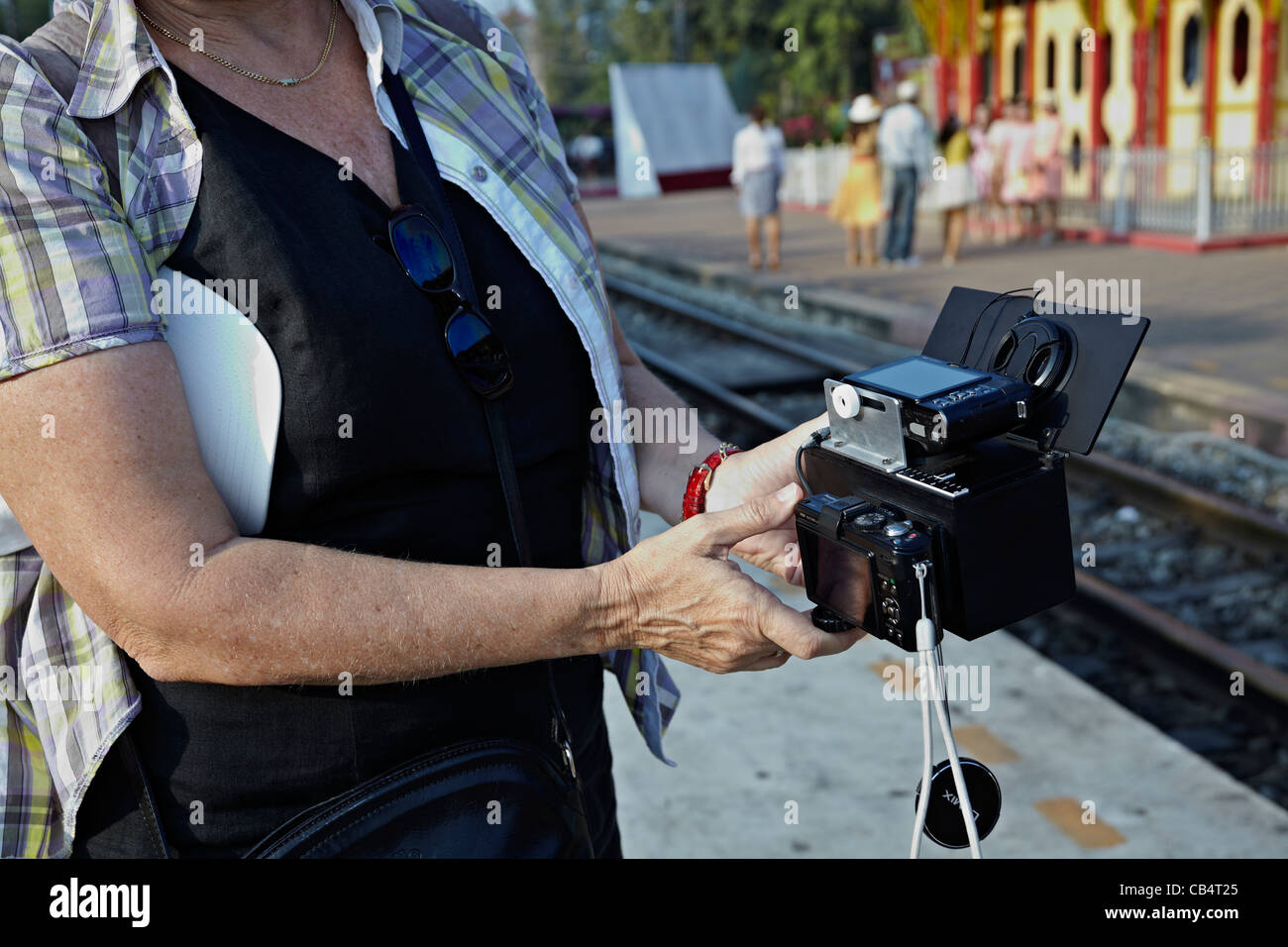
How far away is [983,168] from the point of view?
57.3 ft

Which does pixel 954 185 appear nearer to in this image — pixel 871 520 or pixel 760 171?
pixel 760 171

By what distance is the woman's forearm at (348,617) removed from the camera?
128 cm

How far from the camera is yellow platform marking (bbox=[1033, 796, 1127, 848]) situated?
3.16 m

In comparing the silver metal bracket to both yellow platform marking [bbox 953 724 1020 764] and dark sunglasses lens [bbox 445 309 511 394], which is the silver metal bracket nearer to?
dark sunglasses lens [bbox 445 309 511 394]

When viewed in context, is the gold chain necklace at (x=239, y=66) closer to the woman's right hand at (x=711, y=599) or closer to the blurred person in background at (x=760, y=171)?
the woman's right hand at (x=711, y=599)

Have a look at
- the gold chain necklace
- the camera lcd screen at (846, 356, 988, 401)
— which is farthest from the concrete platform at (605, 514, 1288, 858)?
the gold chain necklace

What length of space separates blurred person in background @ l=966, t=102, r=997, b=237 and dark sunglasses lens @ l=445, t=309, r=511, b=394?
1660 cm

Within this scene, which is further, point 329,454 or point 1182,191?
point 1182,191

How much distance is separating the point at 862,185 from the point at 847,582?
1412cm

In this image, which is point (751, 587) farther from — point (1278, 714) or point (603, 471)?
Answer: point (1278, 714)

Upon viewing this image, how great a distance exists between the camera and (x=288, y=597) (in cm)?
129

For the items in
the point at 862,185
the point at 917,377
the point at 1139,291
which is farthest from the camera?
the point at 862,185

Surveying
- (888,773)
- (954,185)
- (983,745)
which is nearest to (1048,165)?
(954,185)

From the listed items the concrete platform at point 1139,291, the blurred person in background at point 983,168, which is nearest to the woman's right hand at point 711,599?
the concrete platform at point 1139,291
